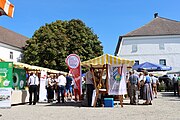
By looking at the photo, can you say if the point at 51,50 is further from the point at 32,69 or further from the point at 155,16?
the point at 155,16

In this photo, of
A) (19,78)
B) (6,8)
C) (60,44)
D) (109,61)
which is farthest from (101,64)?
(60,44)

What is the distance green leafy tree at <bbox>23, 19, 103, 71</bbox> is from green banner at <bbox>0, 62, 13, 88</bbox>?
27000 millimetres

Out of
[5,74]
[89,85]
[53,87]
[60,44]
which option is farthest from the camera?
[60,44]

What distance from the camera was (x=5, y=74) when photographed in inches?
501

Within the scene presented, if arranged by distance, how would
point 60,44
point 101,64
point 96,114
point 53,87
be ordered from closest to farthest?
point 96,114, point 101,64, point 53,87, point 60,44

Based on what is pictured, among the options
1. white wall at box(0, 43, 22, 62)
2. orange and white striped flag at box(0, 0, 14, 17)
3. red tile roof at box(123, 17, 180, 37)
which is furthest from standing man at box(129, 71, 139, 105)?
red tile roof at box(123, 17, 180, 37)

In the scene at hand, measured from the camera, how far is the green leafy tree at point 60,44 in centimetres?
4072

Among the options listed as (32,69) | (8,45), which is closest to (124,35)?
(8,45)

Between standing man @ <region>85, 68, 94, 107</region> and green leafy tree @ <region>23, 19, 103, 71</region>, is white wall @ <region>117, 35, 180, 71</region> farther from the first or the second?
standing man @ <region>85, 68, 94, 107</region>

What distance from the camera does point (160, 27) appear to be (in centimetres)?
5153

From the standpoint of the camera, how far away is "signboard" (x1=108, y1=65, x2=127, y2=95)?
42.7ft

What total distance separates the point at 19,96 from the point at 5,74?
292cm

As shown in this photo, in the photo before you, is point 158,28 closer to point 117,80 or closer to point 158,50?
point 158,50

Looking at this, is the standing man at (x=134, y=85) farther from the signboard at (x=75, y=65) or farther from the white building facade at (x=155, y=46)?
the white building facade at (x=155, y=46)
